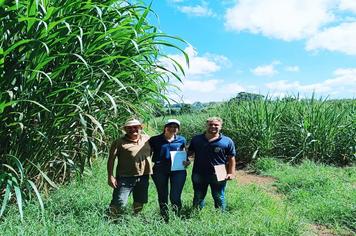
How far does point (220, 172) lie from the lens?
4770 millimetres

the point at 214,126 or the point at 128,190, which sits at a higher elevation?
the point at 214,126

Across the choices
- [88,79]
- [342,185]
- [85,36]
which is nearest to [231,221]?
[88,79]

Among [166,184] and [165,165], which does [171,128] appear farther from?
[166,184]

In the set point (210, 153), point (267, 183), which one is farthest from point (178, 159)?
point (267, 183)

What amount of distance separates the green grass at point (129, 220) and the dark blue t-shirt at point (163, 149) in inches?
19.6

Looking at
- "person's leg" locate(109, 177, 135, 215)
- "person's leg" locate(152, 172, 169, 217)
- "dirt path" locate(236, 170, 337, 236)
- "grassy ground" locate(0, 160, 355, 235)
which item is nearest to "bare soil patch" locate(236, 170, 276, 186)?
"dirt path" locate(236, 170, 337, 236)

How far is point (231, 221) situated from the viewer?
4195 millimetres

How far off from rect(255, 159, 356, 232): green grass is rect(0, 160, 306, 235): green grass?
430mm

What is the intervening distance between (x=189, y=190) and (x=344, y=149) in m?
4.58

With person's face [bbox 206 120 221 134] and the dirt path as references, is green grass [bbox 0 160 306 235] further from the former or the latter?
person's face [bbox 206 120 221 134]

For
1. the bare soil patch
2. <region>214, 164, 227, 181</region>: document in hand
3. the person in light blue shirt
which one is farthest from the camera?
the bare soil patch

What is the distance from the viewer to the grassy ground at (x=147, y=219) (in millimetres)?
3717

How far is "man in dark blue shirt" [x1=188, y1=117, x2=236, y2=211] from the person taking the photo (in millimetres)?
4797

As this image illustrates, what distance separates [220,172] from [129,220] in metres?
1.08
